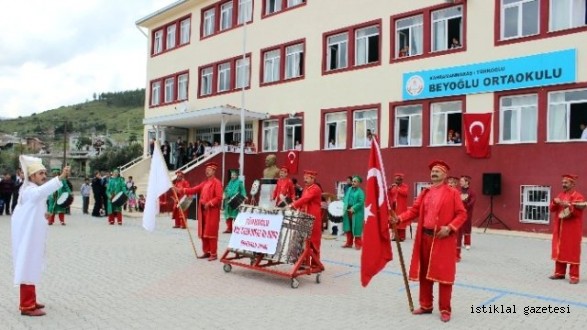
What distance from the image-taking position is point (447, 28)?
20.7m

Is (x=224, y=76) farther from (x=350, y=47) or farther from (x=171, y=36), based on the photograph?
(x=350, y=47)

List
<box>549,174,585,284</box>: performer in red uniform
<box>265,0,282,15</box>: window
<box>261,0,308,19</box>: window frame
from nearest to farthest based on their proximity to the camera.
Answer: <box>549,174,585,284</box>: performer in red uniform → <box>261,0,308,19</box>: window frame → <box>265,0,282,15</box>: window

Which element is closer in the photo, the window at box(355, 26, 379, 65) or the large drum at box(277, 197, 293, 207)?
the large drum at box(277, 197, 293, 207)

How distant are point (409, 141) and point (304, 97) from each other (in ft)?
20.1

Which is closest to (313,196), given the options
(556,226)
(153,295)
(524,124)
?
(153,295)

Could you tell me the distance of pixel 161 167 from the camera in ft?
36.8

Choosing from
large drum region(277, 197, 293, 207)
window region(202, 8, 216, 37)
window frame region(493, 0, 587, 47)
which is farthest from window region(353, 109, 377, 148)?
large drum region(277, 197, 293, 207)

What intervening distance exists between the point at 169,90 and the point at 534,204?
79.0ft

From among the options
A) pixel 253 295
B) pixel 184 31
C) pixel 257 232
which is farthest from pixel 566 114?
pixel 184 31

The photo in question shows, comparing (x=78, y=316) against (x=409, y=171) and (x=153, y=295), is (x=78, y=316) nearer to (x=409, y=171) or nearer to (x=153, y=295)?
(x=153, y=295)

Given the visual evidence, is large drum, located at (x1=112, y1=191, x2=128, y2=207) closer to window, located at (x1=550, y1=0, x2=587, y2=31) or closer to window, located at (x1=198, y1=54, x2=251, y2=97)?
window, located at (x1=198, y1=54, x2=251, y2=97)

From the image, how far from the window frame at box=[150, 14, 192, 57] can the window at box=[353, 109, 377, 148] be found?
47.5 ft

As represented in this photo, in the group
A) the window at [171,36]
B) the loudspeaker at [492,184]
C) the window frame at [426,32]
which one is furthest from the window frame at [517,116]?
the window at [171,36]

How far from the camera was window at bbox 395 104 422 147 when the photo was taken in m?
21.4
